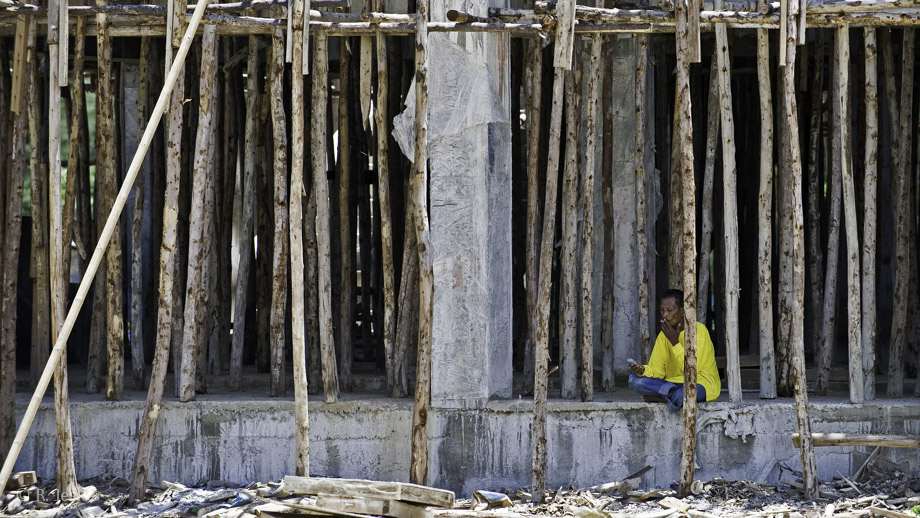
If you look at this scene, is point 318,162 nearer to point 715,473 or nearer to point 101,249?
point 101,249

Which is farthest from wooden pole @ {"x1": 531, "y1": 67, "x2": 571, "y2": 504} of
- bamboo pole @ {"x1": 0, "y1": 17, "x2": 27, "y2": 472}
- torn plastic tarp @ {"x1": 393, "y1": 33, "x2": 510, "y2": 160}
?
bamboo pole @ {"x1": 0, "y1": 17, "x2": 27, "y2": 472}

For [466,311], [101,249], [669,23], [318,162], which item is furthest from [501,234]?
[101,249]

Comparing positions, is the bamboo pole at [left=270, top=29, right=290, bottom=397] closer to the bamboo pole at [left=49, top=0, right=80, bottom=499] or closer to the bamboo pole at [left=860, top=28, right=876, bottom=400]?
the bamboo pole at [left=49, top=0, right=80, bottom=499]

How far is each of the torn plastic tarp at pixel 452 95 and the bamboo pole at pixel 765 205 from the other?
187 cm

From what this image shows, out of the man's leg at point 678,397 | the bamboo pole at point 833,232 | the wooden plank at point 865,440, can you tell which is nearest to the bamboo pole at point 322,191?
the man's leg at point 678,397

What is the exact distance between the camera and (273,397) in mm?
7332

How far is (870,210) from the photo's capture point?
6.97 m

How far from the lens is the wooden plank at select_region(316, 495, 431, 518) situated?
5.77 meters

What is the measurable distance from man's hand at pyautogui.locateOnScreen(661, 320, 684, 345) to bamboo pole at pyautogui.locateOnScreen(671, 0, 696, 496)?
51 cm

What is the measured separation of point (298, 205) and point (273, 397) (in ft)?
5.67

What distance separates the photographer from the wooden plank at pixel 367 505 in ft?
18.9

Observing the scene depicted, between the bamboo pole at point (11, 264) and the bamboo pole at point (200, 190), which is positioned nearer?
the bamboo pole at point (200, 190)

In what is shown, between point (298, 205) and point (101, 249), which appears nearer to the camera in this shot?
point (101, 249)

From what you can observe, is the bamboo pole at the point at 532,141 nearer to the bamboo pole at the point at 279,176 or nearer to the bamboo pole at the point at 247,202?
the bamboo pole at the point at 279,176
